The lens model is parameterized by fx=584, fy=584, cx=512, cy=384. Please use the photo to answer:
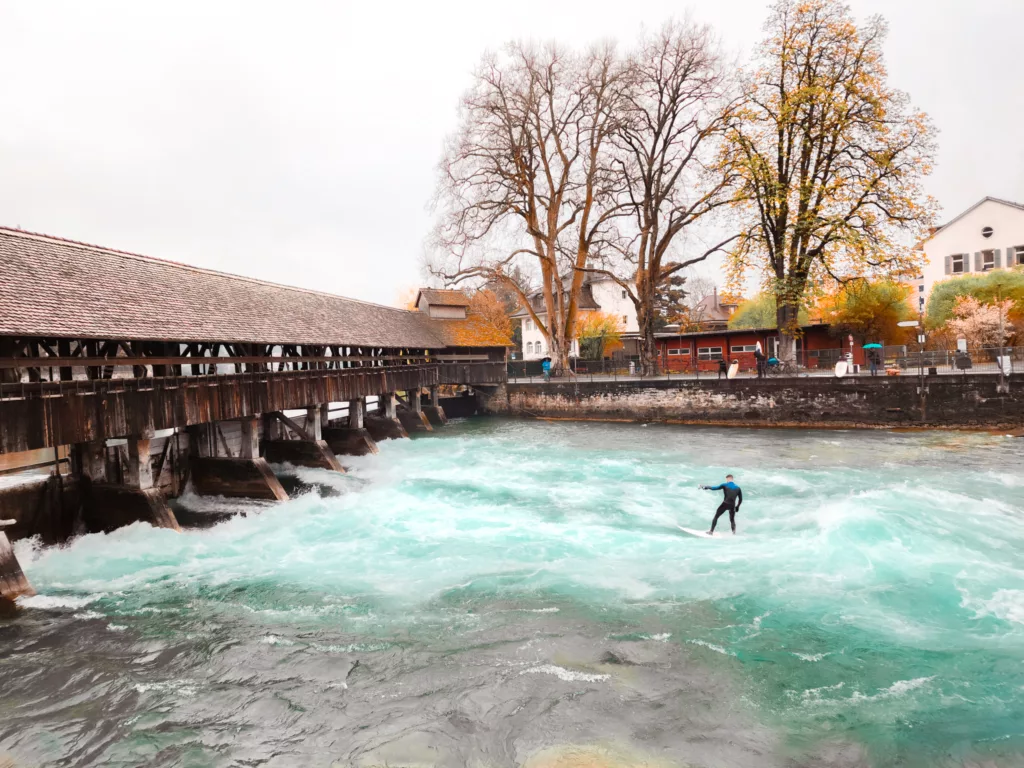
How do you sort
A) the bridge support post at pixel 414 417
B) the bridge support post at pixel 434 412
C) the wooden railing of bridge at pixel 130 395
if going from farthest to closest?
the bridge support post at pixel 434 412 → the bridge support post at pixel 414 417 → the wooden railing of bridge at pixel 130 395

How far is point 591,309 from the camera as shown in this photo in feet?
152

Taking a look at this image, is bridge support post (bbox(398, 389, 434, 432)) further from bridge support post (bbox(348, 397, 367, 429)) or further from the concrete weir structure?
the concrete weir structure

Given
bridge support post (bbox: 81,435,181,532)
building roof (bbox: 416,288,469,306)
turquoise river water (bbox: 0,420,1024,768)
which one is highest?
building roof (bbox: 416,288,469,306)

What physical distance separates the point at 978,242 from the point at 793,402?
71.1 ft

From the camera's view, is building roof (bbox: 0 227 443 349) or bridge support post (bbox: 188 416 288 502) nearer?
building roof (bbox: 0 227 443 349)

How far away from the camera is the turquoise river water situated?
501cm

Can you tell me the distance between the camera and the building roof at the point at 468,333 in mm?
29859

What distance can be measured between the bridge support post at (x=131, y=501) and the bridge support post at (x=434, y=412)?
17.4 metres

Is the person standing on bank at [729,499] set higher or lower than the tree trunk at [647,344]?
lower

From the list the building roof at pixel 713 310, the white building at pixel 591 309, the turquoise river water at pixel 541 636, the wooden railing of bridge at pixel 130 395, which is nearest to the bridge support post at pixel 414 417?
the wooden railing of bridge at pixel 130 395

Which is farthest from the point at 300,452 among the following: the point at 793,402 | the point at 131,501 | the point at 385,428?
the point at 793,402

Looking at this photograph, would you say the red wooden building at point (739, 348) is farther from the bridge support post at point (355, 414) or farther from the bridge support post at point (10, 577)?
the bridge support post at point (10, 577)

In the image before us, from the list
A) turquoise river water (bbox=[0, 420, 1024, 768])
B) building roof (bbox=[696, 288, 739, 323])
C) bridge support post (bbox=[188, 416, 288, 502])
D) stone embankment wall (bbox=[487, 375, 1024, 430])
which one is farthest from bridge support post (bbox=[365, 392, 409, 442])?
building roof (bbox=[696, 288, 739, 323])

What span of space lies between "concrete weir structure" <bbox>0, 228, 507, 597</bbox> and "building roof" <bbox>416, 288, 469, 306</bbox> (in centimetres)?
1446
